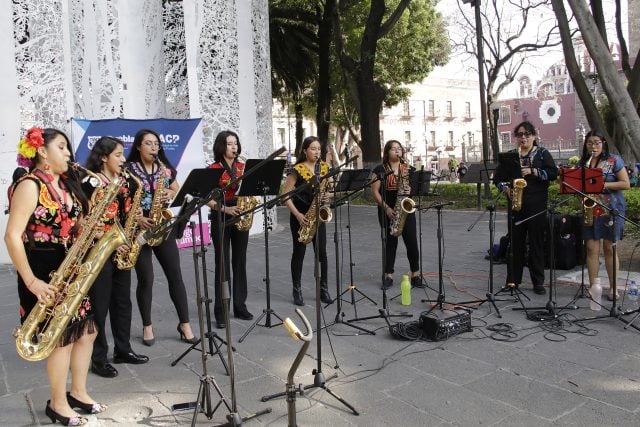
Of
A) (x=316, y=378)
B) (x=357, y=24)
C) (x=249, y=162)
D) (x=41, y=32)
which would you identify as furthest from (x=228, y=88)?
(x=357, y=24)

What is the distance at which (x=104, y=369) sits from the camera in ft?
13.9

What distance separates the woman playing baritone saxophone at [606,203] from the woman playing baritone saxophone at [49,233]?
507cm

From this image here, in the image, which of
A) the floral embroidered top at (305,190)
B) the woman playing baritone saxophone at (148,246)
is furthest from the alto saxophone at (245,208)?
the woman playing baritone saxophone at (148,246)

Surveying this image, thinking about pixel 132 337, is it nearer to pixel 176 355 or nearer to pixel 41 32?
pixel 176 355

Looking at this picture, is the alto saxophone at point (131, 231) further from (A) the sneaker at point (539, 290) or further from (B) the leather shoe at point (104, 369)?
(A) the sneaker at point (539, 290)

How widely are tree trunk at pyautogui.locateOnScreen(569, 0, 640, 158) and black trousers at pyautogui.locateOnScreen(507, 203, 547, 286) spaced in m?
2.25

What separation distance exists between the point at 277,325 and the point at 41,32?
23.8ft

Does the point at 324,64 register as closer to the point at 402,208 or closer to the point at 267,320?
the point at 402,208

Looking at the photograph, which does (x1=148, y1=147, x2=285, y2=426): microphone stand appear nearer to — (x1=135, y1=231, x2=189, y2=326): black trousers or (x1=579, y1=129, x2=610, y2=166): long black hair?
(x1=135, y1=231, x2=189, y2=326): black trousers

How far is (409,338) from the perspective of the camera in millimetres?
4805

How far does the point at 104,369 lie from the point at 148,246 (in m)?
1.08

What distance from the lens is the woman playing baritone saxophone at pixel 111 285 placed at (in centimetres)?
409

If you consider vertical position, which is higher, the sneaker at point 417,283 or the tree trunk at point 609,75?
the tree trunk at point 609,75

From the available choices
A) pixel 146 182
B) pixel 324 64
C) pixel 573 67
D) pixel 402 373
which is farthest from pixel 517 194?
pixel 324 64
